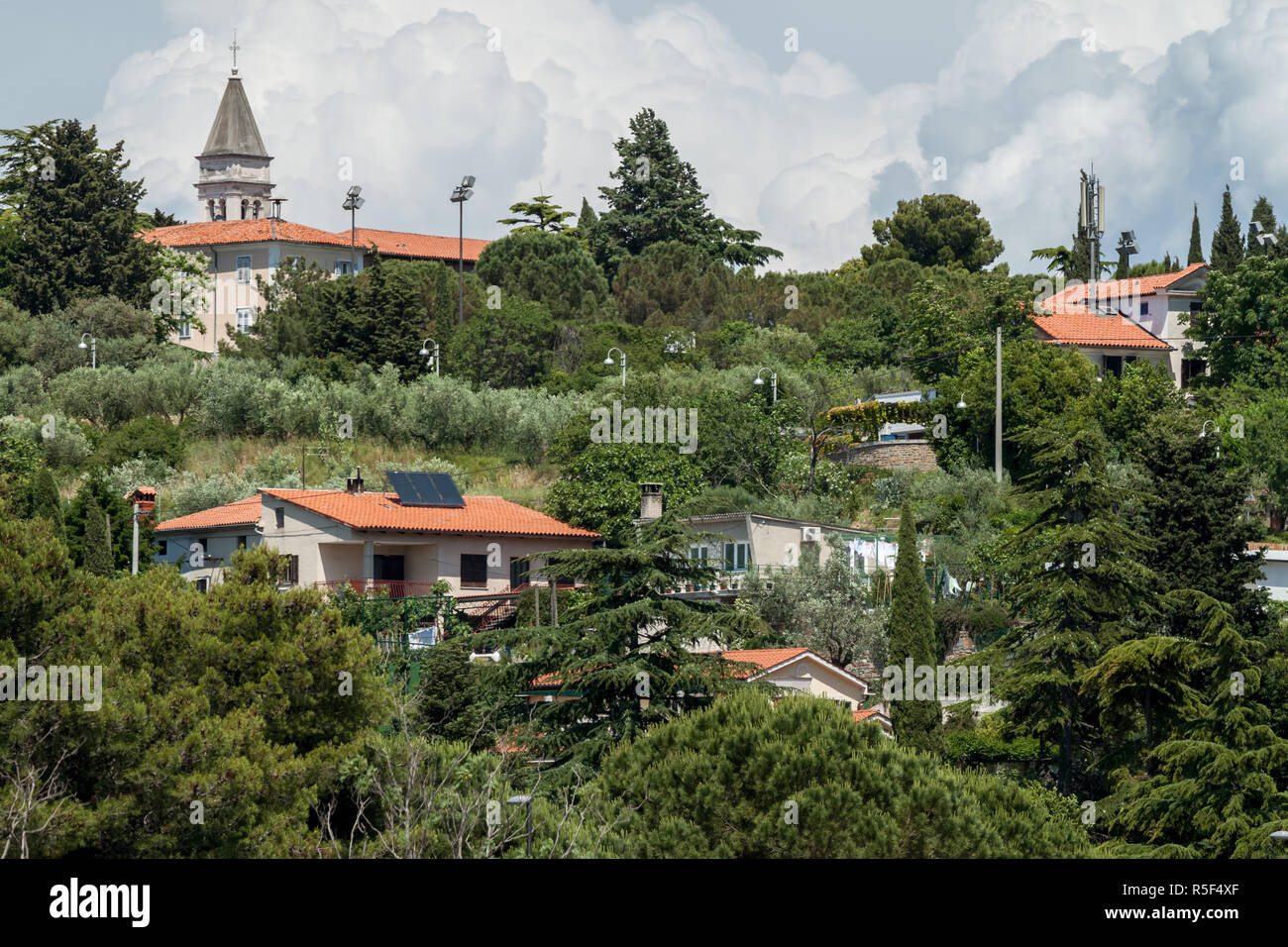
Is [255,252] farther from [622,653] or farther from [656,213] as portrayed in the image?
[622,653]

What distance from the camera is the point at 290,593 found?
2575 centimetres

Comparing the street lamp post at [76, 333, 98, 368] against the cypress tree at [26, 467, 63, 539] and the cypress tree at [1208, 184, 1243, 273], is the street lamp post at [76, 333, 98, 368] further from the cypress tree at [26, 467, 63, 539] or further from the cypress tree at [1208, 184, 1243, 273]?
the cypress tree at [1208, 184, 1243, 273]

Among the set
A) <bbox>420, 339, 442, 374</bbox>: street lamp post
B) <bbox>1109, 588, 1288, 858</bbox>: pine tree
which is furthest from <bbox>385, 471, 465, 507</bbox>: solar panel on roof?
<bbox>1109, 588, 1288, 858</bbox>: pine tree

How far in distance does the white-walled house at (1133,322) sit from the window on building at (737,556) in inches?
791

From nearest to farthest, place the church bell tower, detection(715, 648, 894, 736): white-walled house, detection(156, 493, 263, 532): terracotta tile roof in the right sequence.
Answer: detection(715, 648, 894, 736): white-walled house, detection(156, 493, 263, 532): terracotta tile roof, the church bell tower

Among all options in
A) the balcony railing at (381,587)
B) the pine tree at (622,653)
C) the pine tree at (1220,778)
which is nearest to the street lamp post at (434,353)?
the balcony railing at (381,587)

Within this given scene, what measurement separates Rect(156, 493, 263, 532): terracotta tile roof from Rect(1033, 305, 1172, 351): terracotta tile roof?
29423 millimetres

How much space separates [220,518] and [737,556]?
14.3 m

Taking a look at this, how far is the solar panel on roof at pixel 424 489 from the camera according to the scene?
45375mm

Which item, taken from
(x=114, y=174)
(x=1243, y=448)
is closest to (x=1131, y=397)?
(x=1243, y=448)

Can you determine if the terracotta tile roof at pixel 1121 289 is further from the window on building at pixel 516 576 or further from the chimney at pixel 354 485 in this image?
the chimney at pixel 354 485

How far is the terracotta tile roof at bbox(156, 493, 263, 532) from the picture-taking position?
45.2 metres

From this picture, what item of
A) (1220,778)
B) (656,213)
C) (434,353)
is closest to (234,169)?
(656,213)
